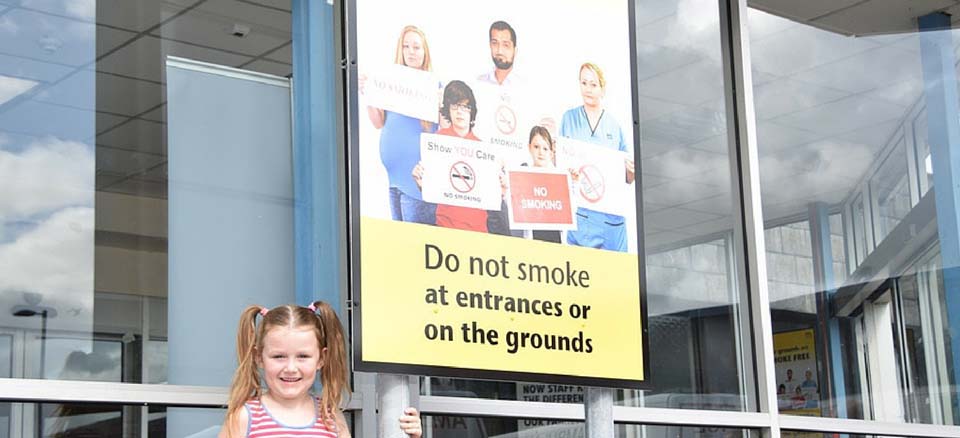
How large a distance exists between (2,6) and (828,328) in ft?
10.7

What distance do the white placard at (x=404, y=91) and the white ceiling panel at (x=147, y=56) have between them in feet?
1.96

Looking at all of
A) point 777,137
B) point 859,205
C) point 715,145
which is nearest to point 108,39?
point 715,145

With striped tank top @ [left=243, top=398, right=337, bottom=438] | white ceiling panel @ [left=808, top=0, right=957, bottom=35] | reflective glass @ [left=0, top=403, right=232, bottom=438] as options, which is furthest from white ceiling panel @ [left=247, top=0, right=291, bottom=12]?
white ceiling panel @ [left=808, top=0, right=957, bottom=35]

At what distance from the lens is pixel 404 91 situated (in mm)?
2998

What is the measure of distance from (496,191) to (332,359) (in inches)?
24.3

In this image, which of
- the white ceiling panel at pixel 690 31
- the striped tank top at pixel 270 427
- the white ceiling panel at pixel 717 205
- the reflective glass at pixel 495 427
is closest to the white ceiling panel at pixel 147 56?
the striped tank top at pixel 270 427

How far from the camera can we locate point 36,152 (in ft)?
9.76

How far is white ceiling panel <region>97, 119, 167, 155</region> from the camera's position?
3.10m

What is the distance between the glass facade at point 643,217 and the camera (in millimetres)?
2986

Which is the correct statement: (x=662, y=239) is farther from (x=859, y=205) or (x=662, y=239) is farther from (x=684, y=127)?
(x=859, y=205)

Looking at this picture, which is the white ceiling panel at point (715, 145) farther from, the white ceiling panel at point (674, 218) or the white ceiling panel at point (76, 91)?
the white ceiling panel at point (76, 91)

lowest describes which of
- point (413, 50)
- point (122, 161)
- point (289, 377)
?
point (289, 377)

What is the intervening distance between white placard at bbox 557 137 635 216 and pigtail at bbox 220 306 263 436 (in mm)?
950

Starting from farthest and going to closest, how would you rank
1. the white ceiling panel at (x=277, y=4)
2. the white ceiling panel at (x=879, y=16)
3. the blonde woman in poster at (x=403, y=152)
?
the white ceiling panel at (x=879, y=16) → the white ceiling panel at (x=277, y=4) → the blonde woman in poster at (x=403, y=152)
